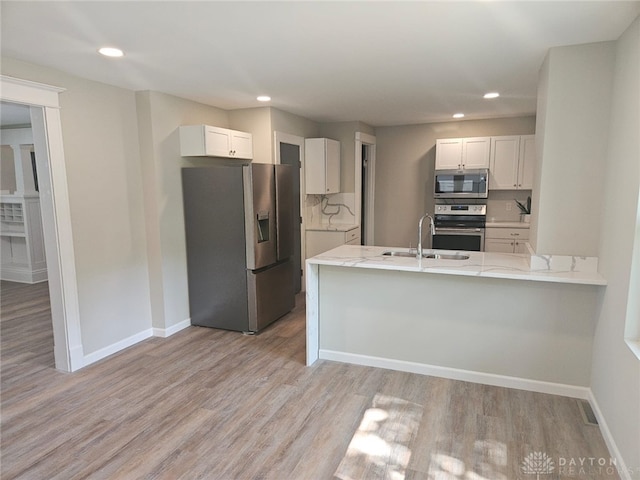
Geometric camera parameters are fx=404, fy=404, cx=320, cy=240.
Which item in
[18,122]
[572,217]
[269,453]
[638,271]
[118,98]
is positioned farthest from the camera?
[18,122]

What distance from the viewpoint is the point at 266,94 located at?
3936 millimetres

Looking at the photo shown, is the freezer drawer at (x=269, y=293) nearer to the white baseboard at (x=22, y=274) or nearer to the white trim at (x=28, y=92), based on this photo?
the white trim at (x=28, y=92)

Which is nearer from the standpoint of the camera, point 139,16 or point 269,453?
point 139,16

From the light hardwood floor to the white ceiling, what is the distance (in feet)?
7.70

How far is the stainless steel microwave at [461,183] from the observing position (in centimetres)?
539

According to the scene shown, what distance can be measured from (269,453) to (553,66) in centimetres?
299

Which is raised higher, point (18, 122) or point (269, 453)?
point (18, 122)

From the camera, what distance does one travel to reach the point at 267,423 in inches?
100

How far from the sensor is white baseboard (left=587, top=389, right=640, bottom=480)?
1960mm

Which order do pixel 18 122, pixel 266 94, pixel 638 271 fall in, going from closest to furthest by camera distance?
pixel 638 271, pixel 266 94, pixel 18 122

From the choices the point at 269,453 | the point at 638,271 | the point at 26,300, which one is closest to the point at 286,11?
the point at 638,271

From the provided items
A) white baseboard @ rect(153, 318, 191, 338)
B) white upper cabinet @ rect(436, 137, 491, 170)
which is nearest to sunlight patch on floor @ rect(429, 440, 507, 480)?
white baseboard @ rect(153, 318, 191, 338)

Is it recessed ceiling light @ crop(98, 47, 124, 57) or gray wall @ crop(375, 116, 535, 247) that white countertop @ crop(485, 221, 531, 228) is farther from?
recessed ceiling light @ crop(98, 47, 124, 57)

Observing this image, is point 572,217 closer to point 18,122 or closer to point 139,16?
point 139,16
